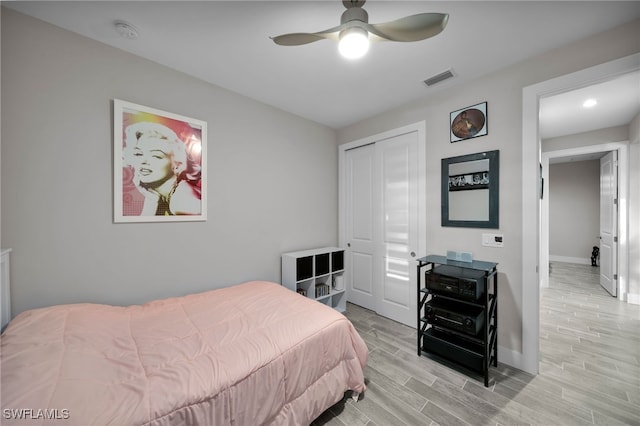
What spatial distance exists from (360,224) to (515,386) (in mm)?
2190

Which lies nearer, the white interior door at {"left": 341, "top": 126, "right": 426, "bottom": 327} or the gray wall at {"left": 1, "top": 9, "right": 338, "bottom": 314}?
the gray wall at {"left": 1, "top": 9, "right": 338, "bottom": 314}

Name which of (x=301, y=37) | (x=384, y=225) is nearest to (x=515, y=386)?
(x=384, y=225)

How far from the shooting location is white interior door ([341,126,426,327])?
282 cm

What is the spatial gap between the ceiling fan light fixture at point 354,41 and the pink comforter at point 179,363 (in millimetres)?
1711

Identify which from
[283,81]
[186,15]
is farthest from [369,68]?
[186,15]

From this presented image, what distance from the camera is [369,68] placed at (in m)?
2.16

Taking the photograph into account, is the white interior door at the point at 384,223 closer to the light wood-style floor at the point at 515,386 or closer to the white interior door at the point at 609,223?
the light wood-style floor at the point at 515,386

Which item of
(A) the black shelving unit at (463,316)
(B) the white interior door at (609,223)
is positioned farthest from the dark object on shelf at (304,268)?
(B) the white interior door at (609,223)

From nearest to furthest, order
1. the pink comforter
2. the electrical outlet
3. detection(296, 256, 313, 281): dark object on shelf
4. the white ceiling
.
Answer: the pink comforter < the white ceiling < the electrical outlet < detection(296, 256, 313, 281): dark object on shelf

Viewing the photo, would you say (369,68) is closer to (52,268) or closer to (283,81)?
(283,81)

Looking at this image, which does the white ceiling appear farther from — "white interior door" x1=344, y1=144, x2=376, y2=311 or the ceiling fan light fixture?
"white interior door" x1=344, y1=144, x2=376, y2=311

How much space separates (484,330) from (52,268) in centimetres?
322

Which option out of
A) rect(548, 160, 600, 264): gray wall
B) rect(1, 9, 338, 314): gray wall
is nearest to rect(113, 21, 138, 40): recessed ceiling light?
rect(1, 9, 338, 314): gray wall

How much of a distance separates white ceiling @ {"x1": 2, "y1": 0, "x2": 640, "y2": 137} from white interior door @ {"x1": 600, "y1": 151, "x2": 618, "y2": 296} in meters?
2.00
